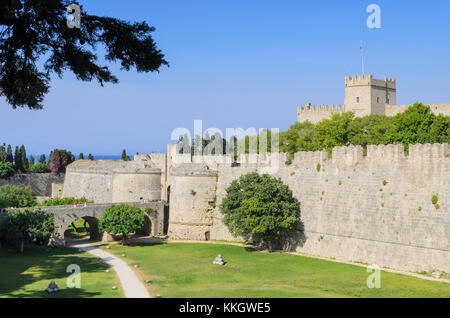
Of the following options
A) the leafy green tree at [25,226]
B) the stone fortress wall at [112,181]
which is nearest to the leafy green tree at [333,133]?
the stone fortress wall at [112,181]

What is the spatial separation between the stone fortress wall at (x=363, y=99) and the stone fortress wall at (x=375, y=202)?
1233 inches

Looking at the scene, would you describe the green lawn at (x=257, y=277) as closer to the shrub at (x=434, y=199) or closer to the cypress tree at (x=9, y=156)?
the shrub at (x=434, y=199)

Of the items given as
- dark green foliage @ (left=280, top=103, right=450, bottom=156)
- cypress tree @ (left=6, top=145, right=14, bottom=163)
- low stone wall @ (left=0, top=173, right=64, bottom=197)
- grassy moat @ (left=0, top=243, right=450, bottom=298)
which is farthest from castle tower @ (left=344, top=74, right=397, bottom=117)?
cypress tree @ (left=6, top=145, right=14, bottom=163)

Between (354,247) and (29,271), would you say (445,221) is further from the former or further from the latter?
(29,271)

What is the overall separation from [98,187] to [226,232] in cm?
1532

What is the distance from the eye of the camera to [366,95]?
5919 cm

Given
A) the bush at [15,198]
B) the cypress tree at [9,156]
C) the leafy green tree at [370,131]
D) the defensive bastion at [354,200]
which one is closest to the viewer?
the defensive bastion at [354,200]

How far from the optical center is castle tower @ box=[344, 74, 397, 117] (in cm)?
5897

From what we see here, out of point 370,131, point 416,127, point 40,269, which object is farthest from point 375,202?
point 370,131

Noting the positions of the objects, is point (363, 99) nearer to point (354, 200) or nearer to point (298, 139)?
point (298, 139)

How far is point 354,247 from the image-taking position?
24.4m

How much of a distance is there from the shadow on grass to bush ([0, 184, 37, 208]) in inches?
427

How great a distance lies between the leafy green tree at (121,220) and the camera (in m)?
31.2
